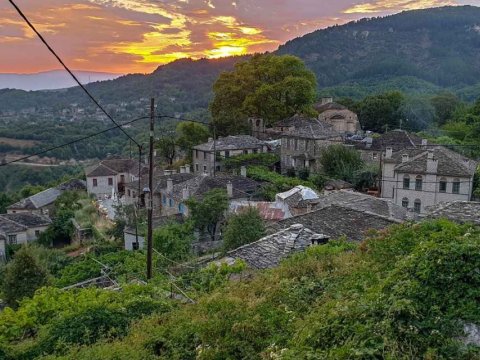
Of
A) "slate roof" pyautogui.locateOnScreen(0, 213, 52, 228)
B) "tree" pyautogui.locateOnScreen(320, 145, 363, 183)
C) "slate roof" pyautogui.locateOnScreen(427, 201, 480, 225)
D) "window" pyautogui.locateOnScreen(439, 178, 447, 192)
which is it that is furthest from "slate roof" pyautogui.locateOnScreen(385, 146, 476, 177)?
"slate roof" pyautogui.locateOnScreen(0, 213, 52, 228)

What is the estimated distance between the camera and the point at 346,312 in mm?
6156

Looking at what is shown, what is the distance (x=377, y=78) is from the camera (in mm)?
127438

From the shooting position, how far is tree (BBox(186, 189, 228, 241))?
2372 cm

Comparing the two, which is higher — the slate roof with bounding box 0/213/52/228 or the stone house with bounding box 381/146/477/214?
the stone house with bounding box 381/146/477/214

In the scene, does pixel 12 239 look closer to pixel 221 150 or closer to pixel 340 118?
pixel 221 150

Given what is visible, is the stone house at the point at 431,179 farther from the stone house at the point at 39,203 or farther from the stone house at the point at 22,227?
the stone house at the point at 39,203

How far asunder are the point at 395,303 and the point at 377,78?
429ft

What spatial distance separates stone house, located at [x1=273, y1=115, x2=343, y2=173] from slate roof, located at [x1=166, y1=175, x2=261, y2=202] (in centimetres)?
736

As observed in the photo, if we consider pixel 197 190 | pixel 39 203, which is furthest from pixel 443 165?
pixel 39 203

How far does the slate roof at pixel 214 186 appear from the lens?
2750 centimetres

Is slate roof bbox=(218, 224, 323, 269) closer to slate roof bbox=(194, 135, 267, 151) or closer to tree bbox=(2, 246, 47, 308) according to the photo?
tree bbox=(2, 246, 47, 308)

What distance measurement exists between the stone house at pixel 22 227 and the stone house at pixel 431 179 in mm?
28920

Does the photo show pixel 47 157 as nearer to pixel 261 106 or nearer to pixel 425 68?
pixel 261 106

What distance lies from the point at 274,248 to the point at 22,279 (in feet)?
34.5
